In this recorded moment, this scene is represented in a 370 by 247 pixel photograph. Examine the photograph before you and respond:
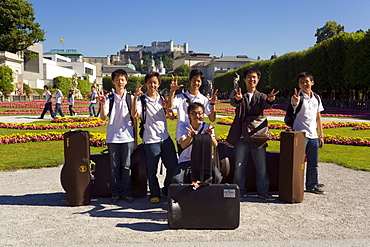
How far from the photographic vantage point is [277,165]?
597 centimetres

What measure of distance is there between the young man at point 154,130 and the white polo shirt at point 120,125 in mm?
166

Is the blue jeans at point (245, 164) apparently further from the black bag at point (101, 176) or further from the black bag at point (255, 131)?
the black bag at point (101, 176)

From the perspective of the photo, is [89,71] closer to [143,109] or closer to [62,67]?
[62,67]

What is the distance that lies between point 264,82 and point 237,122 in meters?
57.1

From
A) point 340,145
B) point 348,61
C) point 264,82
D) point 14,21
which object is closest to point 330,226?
point 340,145

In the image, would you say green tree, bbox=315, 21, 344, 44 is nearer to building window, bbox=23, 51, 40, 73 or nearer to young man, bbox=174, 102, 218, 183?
building window, bbox=23, 51, 40, 73

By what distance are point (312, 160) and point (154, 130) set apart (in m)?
2.63

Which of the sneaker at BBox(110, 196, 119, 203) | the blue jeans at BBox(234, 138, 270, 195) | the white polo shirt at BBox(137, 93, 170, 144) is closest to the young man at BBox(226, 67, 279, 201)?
the blue jeans at BBox(234, 138, 270, 195)

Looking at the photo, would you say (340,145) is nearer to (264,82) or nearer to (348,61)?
(348,61)

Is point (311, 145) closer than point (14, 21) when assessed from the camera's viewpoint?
Yes

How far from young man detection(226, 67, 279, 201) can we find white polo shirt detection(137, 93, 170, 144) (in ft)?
3.34

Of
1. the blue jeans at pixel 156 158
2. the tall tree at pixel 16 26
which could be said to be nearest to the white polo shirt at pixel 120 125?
the blue jeans at pixel 156 158

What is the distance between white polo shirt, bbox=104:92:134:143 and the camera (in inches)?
214

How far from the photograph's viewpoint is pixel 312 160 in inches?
A: 235
